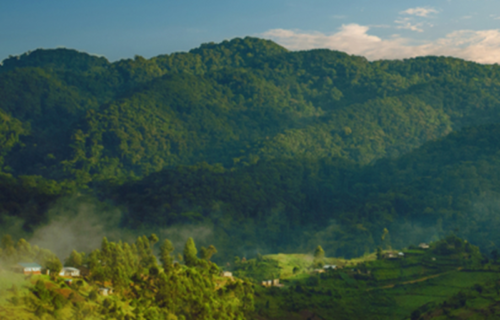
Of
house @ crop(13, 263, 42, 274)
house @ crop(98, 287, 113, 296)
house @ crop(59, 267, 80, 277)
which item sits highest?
house @ crop(13, 263, 42, 274)

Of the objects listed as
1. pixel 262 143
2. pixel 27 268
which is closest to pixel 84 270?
pixel 27 268

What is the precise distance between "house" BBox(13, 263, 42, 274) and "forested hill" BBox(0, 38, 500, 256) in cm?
4883

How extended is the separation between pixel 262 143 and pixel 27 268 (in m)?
94.5

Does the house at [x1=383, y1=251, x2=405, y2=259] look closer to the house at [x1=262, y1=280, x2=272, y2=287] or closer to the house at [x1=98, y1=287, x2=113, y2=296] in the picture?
the house at [x1=262, y1=280, x2=272, y2=287]

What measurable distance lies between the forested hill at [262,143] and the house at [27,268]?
48.8m

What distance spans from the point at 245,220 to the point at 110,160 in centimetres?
3962

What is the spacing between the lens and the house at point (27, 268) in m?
36.1

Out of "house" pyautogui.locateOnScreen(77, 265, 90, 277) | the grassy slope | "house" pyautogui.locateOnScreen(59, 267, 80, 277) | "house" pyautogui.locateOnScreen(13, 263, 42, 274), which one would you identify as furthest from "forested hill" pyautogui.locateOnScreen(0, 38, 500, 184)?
"house" pyautogui.locateOnScreen(13, 263, 42, 274)

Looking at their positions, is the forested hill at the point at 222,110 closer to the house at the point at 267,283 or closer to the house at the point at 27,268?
the house at the point at 267,283

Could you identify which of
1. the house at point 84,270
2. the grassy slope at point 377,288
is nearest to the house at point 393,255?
the grassy slope at point 377,288

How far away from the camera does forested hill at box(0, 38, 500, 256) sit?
9206 cm

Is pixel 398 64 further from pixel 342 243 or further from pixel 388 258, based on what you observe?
pixel 388 258

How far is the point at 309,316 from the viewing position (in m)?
53.0

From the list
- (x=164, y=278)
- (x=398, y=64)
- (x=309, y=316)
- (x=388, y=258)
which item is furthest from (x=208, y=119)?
(x=164, y=278)
